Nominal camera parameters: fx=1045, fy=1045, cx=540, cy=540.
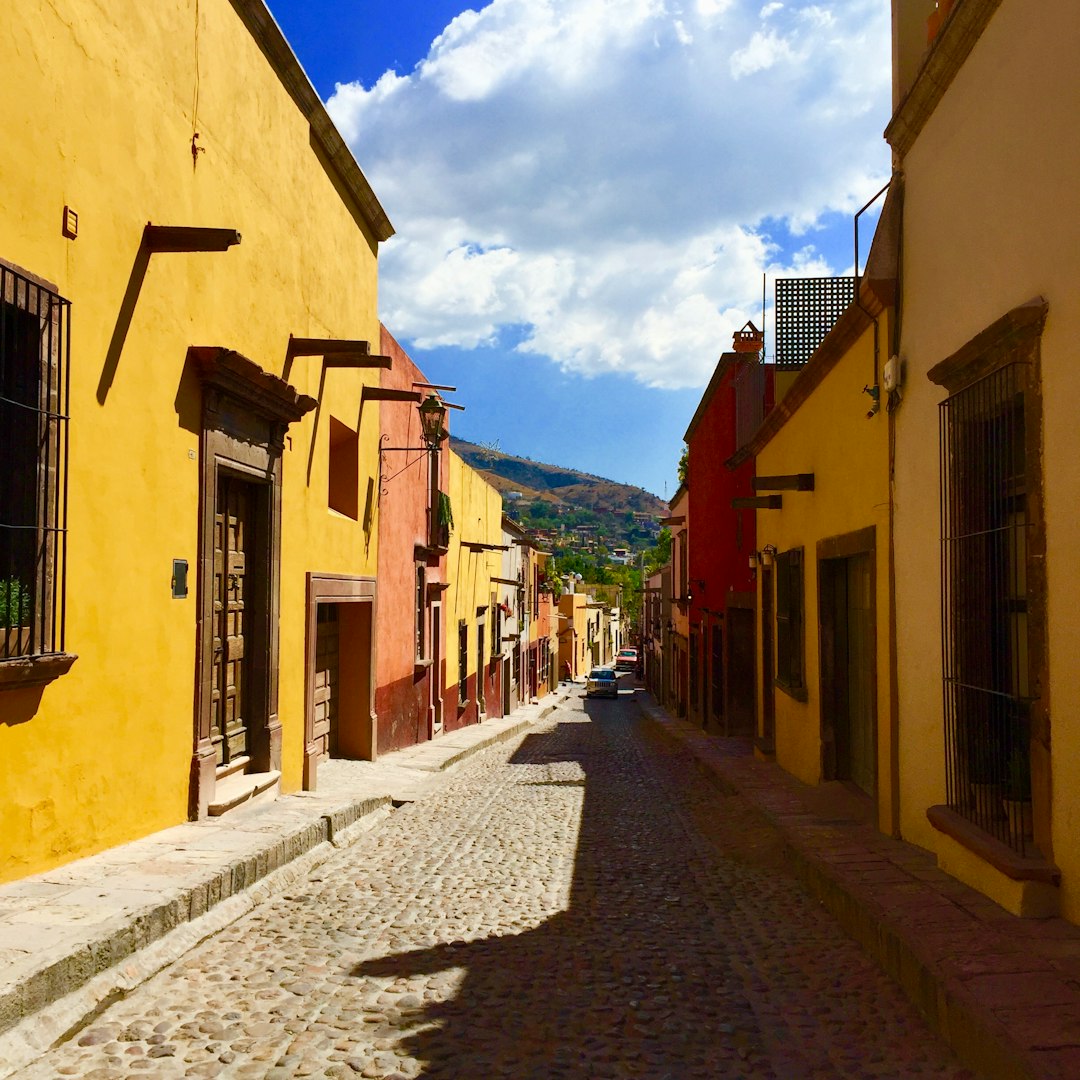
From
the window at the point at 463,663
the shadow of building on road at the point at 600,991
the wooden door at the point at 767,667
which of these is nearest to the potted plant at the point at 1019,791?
the shadow of building on road at the point at 600,991

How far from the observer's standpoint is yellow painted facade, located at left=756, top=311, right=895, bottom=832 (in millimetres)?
7117

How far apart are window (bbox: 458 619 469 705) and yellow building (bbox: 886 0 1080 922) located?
49.0ft

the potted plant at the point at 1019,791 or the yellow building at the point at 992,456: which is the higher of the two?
the yellow building at the point at 992,456

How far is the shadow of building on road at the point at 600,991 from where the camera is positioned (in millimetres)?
3574

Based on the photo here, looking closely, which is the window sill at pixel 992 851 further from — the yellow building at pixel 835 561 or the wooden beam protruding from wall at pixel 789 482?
the wooden beam protruding from wall at pixel 789 482

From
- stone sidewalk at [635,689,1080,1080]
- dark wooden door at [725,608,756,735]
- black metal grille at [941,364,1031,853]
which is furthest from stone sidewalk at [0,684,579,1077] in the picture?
dark wooden door at [725,608,756,735]

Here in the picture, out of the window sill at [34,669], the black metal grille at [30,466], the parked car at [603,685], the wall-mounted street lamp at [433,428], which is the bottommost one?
the parked car at [603,685]

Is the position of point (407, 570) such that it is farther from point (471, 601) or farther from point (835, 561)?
point (835, 561)

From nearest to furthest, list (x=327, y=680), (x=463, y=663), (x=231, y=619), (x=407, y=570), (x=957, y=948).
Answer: (x=957, y=948)
(x=231, y=619)
(x=327, y=680)
(x=407, y=570)
(x=463, y=663)

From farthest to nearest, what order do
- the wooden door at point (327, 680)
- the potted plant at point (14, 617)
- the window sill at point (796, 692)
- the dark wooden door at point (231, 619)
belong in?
the wooden door at point (327, 680)
the window sill at point (796, 692)
the dark wooden door at point (231, 619)
the potted plant at point (14, 617)

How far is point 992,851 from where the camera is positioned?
4.73m

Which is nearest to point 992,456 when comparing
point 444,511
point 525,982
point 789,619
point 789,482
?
point 525,982

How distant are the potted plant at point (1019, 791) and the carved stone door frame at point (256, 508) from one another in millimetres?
4761

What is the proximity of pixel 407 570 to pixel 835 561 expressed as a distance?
301 inches
